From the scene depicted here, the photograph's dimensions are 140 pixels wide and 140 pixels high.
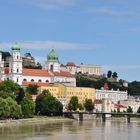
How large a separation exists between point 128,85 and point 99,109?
56.9 m

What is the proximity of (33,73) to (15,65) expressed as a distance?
32.3 feet

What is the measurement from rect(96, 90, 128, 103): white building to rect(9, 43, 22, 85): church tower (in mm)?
25211

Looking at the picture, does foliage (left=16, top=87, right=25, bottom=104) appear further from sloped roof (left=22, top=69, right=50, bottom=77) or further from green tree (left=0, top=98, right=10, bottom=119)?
sloped roof (left=22, top=69, right=50, bottom=77)

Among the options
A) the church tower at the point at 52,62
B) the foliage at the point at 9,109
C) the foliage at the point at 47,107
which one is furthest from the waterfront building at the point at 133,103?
the foliage at the point at 9,109

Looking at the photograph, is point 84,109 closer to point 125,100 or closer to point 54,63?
point 54,63

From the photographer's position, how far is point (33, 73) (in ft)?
411

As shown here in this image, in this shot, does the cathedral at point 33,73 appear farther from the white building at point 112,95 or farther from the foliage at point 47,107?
the foliage at point 47,107

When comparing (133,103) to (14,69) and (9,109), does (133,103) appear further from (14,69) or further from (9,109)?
(9,109)

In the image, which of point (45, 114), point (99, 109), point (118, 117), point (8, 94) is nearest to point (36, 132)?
point (8, 94)

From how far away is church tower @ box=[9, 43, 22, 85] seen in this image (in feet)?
376

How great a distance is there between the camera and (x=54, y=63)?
134m

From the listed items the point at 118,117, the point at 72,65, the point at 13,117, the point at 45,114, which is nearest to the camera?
the point at 13,117

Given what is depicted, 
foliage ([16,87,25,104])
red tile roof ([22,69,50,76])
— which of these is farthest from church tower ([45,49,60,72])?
foliage ([16,87,25,104])

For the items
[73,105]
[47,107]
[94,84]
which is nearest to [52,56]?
[73,105]
